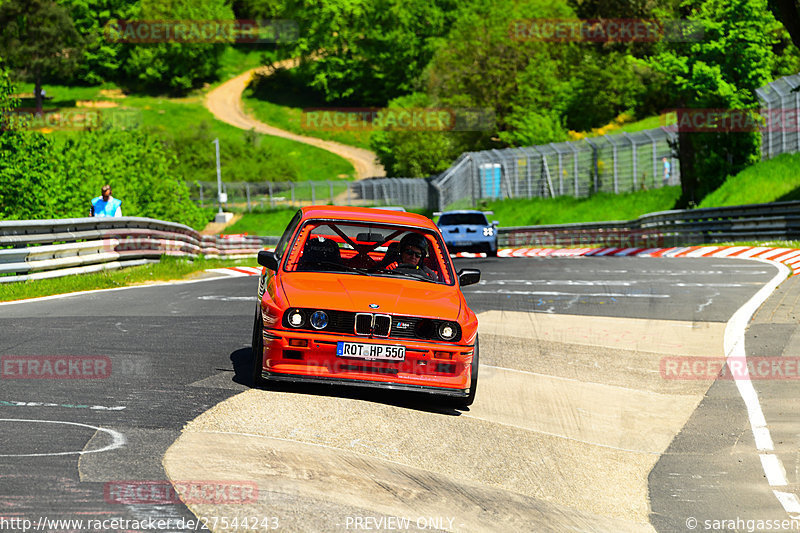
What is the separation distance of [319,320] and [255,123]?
4477 inches

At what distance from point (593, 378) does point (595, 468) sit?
3015 mm

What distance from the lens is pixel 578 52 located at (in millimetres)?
81312

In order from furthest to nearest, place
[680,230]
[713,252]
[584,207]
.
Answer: [584,207] → [680,230] → [713,252]

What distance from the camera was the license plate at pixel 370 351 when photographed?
25.5ft

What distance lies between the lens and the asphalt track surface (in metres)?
5.35

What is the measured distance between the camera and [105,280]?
61.0 feet

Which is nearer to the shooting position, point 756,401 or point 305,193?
point 756,401

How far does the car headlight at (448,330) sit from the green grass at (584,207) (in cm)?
3655

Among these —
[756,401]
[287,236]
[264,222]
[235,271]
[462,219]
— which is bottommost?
[264,222]

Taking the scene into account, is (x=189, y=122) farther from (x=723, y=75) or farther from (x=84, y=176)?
(x=723, y=75)

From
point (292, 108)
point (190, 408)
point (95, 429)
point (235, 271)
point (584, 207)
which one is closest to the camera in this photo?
point (95, 429)

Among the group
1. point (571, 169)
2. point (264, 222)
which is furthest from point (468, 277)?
point (264, 222)

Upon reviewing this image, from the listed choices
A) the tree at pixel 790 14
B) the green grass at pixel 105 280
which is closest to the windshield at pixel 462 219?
the green grass at pixel 105 280

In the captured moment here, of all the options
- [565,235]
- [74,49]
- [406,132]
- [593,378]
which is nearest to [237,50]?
[74,49]
